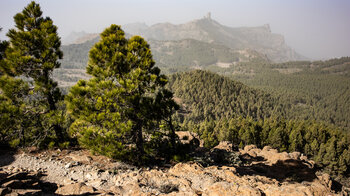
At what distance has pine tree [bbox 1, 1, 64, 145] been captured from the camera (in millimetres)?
12070

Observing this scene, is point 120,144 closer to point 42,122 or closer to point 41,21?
point 42,122

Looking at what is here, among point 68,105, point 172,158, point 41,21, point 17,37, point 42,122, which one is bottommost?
point 172,158

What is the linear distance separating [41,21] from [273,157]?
35.8 meters

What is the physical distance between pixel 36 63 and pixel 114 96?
6670mm

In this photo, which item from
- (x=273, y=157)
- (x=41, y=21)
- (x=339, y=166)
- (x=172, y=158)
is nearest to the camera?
(x=41, y=21)

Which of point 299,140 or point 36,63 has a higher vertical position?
point 36,63

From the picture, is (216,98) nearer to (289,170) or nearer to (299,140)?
(299,140)

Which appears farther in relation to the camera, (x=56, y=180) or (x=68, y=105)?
(x=68, y=105)

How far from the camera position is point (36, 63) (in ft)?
42.0

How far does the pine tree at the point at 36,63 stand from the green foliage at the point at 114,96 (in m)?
3.31

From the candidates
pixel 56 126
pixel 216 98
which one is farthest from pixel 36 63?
pixel 216 98

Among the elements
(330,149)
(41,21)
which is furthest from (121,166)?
(330,149)

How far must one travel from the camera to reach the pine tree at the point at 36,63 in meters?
12.1

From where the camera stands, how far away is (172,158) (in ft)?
49.1
